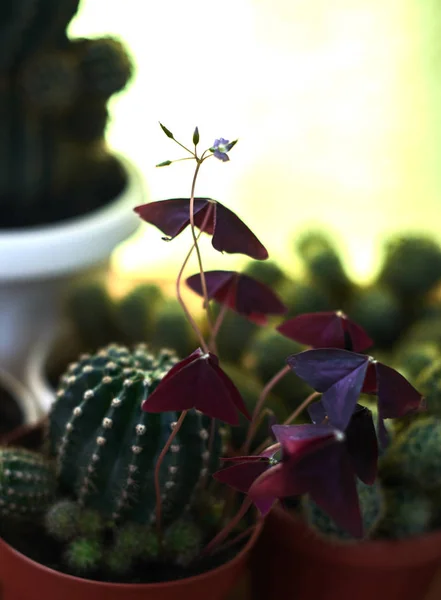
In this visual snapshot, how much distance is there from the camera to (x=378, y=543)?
59 cm

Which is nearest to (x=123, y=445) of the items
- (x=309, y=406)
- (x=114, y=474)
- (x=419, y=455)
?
(x=114, y=474)

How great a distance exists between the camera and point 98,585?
0.46 m

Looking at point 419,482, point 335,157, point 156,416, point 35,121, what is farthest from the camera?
point 335,157

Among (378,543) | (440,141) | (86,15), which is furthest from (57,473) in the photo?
(440,141)

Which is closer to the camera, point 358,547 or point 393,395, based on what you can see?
point 393,395

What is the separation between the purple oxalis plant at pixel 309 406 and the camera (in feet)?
1.16

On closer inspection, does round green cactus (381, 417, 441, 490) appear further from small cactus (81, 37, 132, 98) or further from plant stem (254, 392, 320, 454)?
small cactus (81, 37, 132, 98)

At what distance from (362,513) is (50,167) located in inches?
16.7

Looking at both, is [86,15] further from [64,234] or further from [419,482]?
[419,482]

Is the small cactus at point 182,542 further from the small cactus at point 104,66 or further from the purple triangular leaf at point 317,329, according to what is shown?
the small cactus at point 104,66

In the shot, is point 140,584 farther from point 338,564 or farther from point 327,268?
point 327,268

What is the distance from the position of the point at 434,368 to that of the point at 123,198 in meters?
0.35

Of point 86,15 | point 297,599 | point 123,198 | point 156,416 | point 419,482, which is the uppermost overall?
point 86,15

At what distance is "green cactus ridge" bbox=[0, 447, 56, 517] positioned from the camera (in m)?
0.49
